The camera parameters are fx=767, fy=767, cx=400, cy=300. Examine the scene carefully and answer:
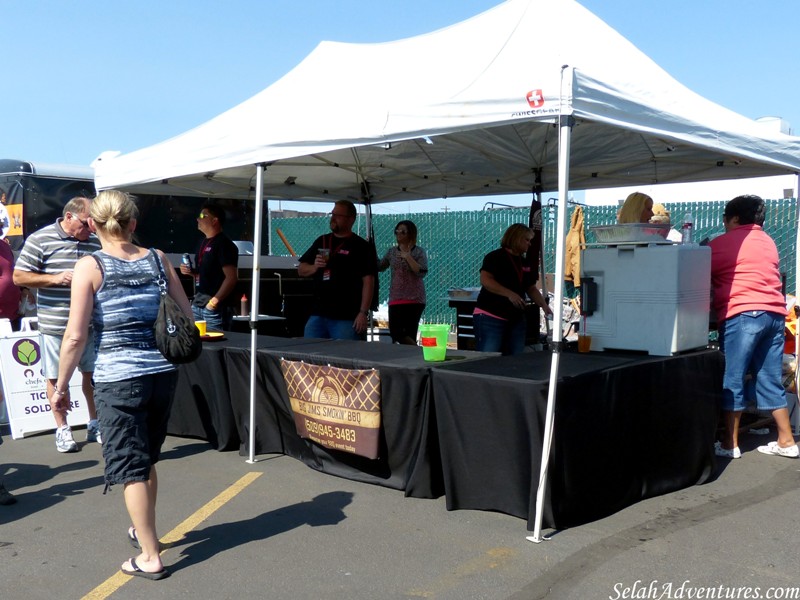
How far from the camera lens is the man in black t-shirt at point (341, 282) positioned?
20.6ft

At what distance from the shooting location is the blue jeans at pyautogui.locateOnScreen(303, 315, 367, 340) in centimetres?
631

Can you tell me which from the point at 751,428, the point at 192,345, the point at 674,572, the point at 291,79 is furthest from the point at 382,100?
the point at 751,428

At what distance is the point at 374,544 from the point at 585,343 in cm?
196

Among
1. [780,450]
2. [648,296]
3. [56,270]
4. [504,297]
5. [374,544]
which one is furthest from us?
[504,297]

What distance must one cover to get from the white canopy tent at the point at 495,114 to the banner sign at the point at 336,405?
0.44 m

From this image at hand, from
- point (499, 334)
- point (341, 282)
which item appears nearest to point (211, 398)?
point (341, 282)

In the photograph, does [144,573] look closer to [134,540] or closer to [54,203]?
[134,540]

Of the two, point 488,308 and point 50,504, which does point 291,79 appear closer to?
point 488,308

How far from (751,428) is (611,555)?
3103 mm

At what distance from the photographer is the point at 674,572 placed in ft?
11.3

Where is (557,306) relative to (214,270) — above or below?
below

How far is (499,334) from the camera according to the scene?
6305 millimetres

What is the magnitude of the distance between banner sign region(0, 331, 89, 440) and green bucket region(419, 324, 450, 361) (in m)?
3.55

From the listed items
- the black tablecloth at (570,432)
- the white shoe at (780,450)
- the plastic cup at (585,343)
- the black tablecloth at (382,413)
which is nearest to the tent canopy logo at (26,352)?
the black tablecloth at (382,413)
